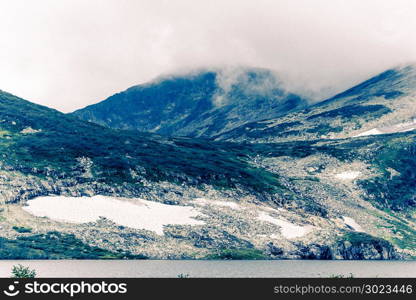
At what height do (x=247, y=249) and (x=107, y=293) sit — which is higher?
(x=247, y=249)

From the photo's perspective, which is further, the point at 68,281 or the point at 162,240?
the point at 162,240

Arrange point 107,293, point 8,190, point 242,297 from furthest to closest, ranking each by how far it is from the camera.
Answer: point 8,190 → point 242,297 → point 107,293

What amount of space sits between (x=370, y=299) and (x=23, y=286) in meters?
A: 34.1

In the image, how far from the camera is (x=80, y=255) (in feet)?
521

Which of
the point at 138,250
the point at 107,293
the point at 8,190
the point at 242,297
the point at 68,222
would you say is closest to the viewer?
the point at 107,293

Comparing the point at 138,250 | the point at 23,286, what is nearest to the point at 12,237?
the point at 138,250

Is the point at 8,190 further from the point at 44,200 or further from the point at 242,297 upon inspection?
the point at 242,297

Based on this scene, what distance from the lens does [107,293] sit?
53.7 metres

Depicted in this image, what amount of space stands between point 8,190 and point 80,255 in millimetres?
52217

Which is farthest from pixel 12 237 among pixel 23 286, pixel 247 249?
pixel 23 286

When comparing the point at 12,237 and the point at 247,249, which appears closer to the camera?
the point at 12,237

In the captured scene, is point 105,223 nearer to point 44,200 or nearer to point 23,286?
point 44,200

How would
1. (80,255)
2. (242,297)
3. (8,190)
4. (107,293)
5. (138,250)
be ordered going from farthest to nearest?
(8,190)
(138,250)
(80,255)
(242,297)
(107,293)

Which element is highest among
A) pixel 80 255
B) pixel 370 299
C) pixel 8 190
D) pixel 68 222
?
pixel 8 190
